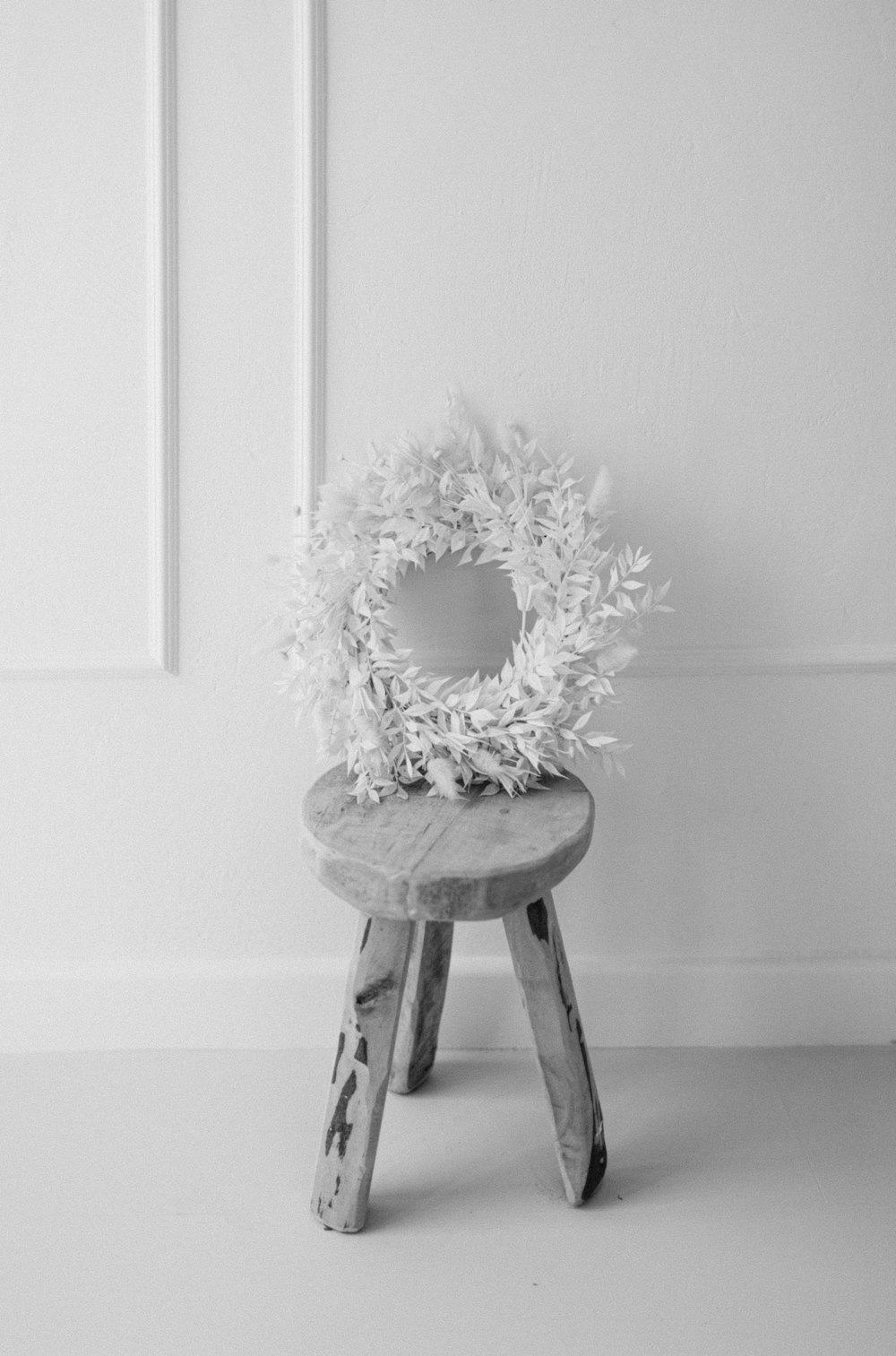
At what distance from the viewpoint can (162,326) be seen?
184cm

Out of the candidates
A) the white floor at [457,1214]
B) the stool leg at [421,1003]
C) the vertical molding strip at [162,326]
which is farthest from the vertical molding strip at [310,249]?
the white floor at [457,1214]

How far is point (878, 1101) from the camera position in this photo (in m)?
1.91

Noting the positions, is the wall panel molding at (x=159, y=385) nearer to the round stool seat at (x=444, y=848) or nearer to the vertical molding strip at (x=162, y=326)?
the vertical molding strip at (x=162, y=326)

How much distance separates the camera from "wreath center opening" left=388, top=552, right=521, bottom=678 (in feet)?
6.24

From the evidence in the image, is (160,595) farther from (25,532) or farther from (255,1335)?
(255,1335)

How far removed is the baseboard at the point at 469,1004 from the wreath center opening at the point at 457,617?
557mm

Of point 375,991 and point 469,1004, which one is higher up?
point 375,991

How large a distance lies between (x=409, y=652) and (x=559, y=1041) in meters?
0.59

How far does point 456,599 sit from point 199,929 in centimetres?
75

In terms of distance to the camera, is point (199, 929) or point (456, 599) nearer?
point (456, 599)

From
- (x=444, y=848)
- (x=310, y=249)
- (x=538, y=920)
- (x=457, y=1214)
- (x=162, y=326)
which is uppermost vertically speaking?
(x=310, y=249)

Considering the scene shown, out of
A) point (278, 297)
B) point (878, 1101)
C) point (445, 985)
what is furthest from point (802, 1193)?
point (278, 297)

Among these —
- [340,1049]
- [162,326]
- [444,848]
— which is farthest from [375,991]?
[162,326]

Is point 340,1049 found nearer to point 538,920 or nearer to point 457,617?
point 538,920
